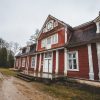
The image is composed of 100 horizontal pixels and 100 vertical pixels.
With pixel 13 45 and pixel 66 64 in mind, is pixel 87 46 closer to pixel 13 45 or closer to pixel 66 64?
pixel 66 64

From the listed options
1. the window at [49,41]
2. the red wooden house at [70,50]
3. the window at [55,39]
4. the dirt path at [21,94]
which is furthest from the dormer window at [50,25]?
the dirt path at [21,94]

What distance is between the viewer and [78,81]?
10.3 metres

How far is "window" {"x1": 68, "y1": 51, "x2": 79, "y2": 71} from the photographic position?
11235 mm

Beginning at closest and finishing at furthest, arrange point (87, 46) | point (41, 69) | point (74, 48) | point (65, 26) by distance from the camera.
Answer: point (87, 46), point (74, 48), point (65, 26), point (41, 69)

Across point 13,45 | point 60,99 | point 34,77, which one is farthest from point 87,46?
point 13,45

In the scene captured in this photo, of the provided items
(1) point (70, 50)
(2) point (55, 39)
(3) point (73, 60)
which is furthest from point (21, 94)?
(2) point (55, 39)

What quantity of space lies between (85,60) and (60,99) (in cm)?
520

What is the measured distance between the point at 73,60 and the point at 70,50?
1.18 meters

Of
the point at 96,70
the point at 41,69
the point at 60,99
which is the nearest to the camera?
the point at 60,99

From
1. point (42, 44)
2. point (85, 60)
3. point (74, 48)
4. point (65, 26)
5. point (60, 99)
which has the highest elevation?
point (65, 26)

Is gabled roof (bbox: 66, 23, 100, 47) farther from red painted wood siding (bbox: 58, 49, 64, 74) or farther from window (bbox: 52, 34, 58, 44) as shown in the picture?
window (bbox: 52, 34, 58, 44)

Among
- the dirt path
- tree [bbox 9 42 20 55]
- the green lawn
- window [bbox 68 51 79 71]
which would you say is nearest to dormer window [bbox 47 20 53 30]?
window [bbox 68 51 79 71]

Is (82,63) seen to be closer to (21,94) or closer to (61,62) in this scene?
(61,62)

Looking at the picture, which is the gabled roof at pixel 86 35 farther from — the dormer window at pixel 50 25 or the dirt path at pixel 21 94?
the dirt path at pixel 21 94
